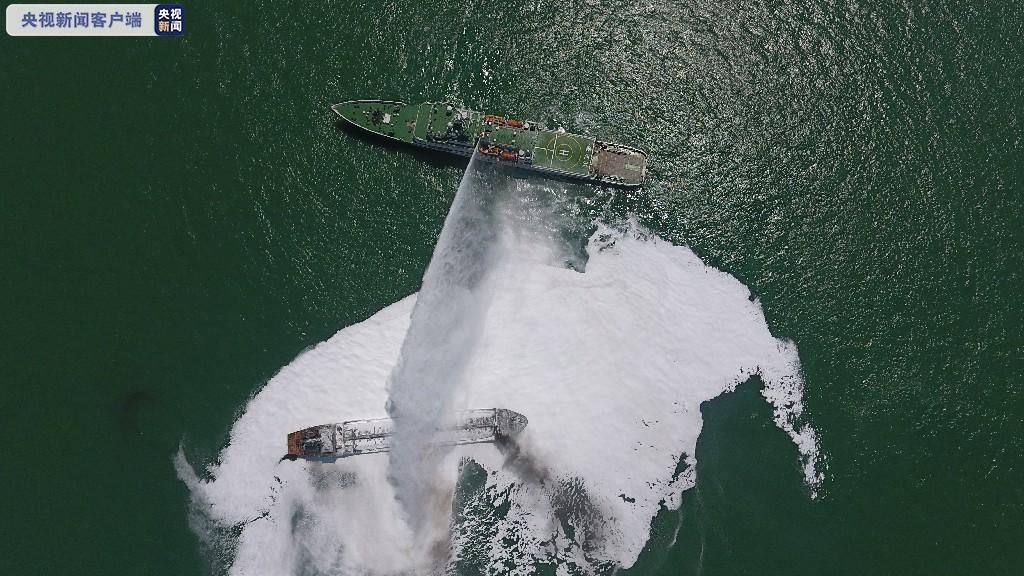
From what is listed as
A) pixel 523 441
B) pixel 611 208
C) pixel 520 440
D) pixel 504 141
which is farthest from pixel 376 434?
pixel 611 208

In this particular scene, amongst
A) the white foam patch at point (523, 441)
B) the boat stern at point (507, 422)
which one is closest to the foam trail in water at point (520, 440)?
the white foam patch at point (523, 441)

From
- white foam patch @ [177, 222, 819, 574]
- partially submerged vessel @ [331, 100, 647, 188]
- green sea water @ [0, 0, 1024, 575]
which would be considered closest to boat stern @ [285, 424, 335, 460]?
white foam patch @ [177, 222, 819, 574]

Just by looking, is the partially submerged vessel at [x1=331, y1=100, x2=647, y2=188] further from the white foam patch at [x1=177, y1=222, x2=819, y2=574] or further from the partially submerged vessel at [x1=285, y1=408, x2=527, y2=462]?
the partially submerged vessel at [x1=285, y1=408, x2=527, y2=462]

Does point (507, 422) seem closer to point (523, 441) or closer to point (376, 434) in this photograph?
point (523, 441)

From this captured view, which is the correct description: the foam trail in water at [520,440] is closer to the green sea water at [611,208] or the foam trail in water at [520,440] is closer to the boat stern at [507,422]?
the boat stern at [507,422]

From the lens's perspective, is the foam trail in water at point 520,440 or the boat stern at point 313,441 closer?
the boat stern at point 313,441

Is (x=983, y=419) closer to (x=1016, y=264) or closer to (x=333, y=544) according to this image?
(x=1016, y=264)

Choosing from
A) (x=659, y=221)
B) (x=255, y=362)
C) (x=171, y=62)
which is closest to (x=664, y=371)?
(x=659, y=221)
